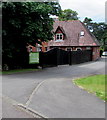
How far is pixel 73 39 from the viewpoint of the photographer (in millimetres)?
35281

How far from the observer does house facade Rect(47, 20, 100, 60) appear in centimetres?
3428

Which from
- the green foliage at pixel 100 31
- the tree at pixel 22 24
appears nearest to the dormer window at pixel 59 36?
the tree at pixel 22 24

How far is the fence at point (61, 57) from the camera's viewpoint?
22.5 m

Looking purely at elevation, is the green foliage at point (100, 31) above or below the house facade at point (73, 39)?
above

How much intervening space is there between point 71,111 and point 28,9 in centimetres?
1236

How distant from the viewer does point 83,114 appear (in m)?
5.97

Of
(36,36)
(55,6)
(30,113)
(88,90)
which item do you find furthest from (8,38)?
(30,113)

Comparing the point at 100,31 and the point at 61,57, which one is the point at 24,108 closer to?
the point at 61,57

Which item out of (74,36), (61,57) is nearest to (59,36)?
(74,36)

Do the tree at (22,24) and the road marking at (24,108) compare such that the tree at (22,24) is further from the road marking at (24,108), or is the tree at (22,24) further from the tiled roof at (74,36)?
the tiled roof at (74,36)

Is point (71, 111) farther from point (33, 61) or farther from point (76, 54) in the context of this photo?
point (76, 54)

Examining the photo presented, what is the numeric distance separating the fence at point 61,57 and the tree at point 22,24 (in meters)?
3.95

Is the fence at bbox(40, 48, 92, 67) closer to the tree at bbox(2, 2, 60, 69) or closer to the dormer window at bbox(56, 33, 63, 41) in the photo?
the tree at bbox(2, 2, 60, 69)

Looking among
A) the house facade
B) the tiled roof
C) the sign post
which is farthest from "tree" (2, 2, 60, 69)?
the tiled roof
